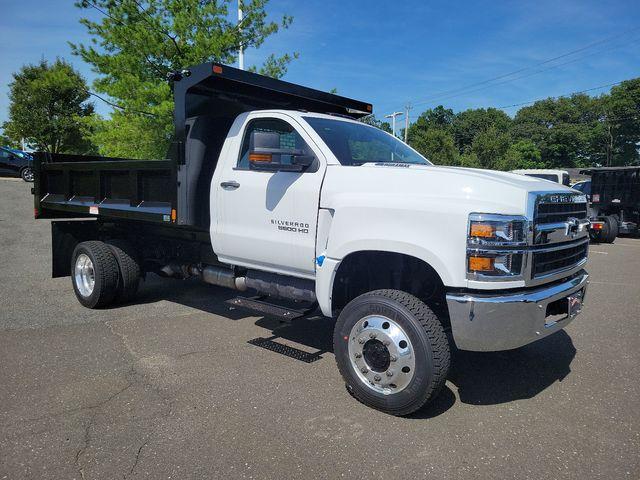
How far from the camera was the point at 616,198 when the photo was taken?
52.3 ft

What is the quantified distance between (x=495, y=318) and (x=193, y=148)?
3307 mm

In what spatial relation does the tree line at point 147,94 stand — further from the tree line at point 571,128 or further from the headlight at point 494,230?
the headlight at point 494,230

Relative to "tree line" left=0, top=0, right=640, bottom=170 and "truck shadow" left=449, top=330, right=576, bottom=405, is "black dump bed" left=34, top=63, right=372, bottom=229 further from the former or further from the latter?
"tree line" left=0, top=0, right=640, bottom=170

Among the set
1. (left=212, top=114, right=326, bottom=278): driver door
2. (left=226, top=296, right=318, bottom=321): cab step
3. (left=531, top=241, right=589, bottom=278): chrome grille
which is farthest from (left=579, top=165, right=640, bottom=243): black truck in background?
(left=212, top=114, right=326, bottom=278): driver door

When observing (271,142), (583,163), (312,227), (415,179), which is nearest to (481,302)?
(415,179)

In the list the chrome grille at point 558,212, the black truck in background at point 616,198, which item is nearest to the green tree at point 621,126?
the black truck in background at point 616,198

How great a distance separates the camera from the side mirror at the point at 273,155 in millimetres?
3842

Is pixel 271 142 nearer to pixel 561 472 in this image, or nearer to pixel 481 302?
pixel 481 302

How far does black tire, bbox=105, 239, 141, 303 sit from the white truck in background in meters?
0.02

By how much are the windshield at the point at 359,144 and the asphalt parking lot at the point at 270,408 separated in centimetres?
186

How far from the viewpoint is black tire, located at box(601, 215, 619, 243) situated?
1488 cm

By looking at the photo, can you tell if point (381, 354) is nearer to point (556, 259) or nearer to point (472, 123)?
point (556, 259)

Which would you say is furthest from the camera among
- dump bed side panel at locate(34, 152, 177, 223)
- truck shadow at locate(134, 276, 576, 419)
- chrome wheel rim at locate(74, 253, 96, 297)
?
chrome wheel rim at locate(74, 253, 96, 297)

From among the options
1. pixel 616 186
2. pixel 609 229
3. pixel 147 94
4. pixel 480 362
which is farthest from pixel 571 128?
pixel 480 362
